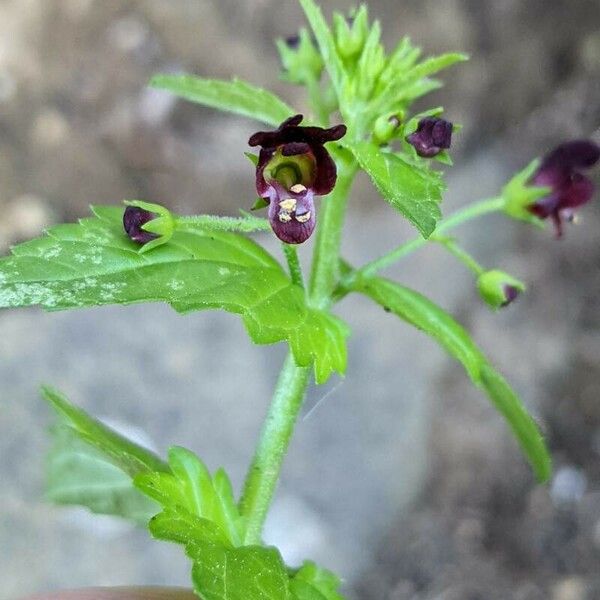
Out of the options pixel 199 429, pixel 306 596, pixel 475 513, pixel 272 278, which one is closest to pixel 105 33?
pixel 199 429

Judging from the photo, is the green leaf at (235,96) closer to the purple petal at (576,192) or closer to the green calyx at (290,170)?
the green calyx at (290,170)

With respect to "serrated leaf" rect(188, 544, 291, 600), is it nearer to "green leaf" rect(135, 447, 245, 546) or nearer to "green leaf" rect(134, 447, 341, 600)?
"green leaf" rect(134, 447, 341, 600)

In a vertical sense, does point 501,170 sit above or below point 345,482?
above

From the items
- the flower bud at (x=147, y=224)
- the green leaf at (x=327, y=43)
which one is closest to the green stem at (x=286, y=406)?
the green leaf at (x=327, y=43)

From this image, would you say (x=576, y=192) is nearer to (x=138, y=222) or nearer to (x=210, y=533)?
(x=138, y=222)

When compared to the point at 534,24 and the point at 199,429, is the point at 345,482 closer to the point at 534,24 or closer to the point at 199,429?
the point at 199,429

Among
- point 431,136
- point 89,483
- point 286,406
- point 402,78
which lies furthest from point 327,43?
point 89,483

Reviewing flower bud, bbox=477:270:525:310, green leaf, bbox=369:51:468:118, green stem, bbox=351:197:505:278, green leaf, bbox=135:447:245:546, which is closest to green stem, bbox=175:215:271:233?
green stem, bbox=351:197:505:278
